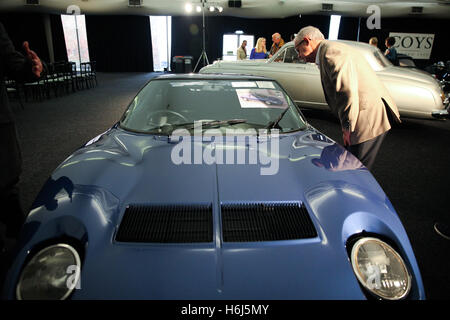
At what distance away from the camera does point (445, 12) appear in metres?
14.6

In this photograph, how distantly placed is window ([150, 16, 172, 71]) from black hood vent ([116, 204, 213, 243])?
65.7ft

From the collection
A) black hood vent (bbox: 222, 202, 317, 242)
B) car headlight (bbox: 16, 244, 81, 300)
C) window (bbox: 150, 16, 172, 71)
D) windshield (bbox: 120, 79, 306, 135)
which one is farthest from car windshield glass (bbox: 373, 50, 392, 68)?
Answer: window (bbox: 150, 16, 172, 71)

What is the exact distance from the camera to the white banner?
1720 centimetres

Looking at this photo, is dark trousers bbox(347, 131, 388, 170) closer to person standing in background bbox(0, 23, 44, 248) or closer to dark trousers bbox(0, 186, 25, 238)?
person standing in background bbox(0, 23, 44, 248)

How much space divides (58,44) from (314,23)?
15495mm

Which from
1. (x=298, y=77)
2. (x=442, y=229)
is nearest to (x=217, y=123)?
(x=442, y=229)

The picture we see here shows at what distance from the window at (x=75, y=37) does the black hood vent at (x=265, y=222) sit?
21150mm

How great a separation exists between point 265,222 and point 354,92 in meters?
1.42

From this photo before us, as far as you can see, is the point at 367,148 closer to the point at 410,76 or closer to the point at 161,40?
the point at 410,76

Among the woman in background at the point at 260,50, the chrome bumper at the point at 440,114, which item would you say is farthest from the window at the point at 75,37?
the chrome bumper at the point at 440,114

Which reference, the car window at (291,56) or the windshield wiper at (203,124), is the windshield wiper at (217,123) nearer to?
the windshield wiper at (203,124)

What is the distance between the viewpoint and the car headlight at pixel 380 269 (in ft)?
3.46
